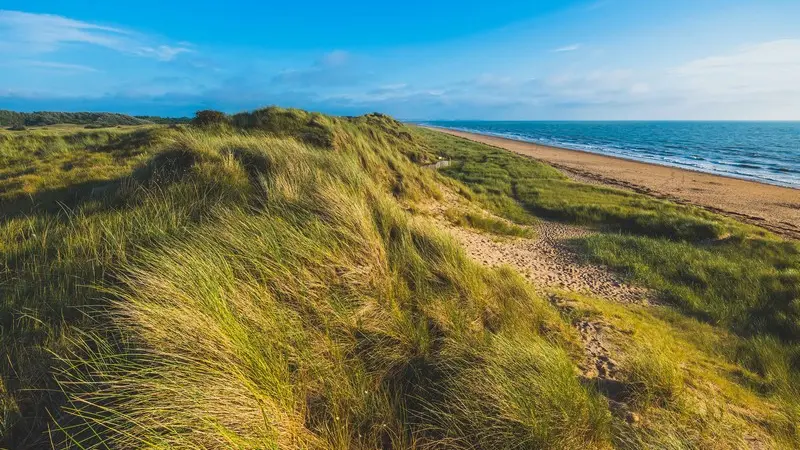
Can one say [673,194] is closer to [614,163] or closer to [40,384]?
[614,163]

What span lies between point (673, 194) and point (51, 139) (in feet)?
126

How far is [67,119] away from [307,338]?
210 feet

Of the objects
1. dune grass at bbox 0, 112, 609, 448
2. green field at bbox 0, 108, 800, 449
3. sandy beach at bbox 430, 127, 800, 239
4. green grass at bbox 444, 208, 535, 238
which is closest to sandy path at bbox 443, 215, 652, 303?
green grass at bbox 444, 208, 535, 238

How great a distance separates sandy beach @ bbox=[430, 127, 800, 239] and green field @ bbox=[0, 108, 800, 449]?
54.1ft

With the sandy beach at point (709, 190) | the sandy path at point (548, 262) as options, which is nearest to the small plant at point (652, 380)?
the sandy path at point (548, 262)

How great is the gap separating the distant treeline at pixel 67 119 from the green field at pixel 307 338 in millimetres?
43646

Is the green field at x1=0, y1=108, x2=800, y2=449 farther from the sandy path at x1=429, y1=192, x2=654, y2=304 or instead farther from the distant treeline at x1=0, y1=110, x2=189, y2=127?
the distant treeline at x1=0, y1=110, x2=189, y2=127

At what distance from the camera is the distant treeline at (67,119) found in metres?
42.0

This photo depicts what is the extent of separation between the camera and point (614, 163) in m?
40.8

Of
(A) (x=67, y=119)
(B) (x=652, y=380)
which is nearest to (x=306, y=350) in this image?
(B) (x=652, y=380)

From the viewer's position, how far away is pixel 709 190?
26250mm

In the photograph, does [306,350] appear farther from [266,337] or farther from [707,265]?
[707,265]

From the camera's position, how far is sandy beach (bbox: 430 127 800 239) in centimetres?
1958

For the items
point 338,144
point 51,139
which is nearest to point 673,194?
point 338,144
